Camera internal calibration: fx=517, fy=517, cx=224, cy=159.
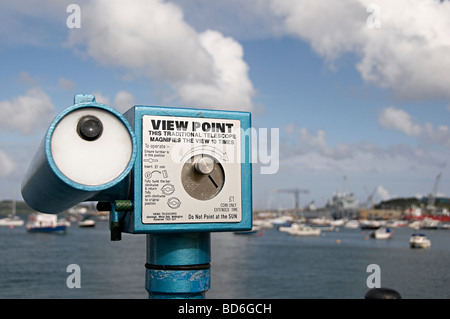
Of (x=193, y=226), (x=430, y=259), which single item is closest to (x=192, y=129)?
(x=193, y=226)

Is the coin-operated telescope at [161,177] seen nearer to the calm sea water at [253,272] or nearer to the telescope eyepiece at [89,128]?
the telescope eyepiece at [89,128]

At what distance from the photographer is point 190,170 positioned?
14.0 feet

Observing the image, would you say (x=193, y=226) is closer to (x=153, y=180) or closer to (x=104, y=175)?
(x=153, y=180)

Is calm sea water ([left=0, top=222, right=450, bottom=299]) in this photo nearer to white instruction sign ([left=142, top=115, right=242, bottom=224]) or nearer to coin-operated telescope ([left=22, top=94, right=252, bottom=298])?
coin-operated telescope ([left=22, top=94, right=252, bottom=298])

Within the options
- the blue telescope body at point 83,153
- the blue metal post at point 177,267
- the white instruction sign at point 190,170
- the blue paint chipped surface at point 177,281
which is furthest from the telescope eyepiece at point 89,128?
the blue paint chipped surface at point 177,281

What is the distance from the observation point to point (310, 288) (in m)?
61.1

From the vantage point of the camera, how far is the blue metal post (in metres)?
4.39

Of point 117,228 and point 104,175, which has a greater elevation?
point 104,175

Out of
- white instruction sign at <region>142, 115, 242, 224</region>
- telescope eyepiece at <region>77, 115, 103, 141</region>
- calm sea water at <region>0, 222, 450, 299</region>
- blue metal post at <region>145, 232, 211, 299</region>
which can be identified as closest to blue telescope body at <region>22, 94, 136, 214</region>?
telescope eyepiece at <region>77, 115, 103, 141</region>

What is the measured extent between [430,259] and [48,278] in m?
67.6

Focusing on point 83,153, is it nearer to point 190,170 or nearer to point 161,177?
point 161,177

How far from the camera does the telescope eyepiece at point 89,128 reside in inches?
146

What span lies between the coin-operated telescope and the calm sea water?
49.4 meters
